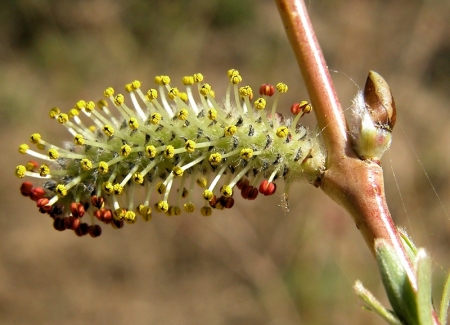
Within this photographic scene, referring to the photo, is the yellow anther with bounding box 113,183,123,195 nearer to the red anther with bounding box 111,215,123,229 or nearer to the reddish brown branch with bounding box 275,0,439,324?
the red anther with bounding box 111,215,123,229

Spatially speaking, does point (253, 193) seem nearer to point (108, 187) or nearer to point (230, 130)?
point (230, 130)

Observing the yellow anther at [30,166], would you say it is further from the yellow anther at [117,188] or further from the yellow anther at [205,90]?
the yellow anther at [205,90]

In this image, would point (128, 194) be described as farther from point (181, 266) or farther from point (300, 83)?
point (300, 83)

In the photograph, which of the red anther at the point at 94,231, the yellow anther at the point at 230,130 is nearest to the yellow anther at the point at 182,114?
the yellow anther at the point at 230,130

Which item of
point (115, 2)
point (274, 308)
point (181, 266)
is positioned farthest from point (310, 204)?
point (115, 2)

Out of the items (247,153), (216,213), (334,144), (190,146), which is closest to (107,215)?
(190,146)

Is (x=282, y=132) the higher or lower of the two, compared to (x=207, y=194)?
higher

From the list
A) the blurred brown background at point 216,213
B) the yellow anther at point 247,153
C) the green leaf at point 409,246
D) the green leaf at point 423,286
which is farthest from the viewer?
the blurred brown background at point 216,213
